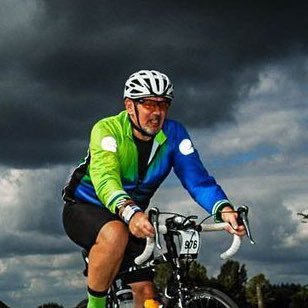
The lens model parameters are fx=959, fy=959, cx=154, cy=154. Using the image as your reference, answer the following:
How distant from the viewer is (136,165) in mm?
9617

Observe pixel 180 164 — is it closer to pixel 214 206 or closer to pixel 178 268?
pixel 214 206

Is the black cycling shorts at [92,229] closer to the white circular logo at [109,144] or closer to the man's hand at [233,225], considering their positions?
the white circular logo at [109,144]

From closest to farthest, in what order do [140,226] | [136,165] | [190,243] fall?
[140,226] → [190,243] → [136,165]

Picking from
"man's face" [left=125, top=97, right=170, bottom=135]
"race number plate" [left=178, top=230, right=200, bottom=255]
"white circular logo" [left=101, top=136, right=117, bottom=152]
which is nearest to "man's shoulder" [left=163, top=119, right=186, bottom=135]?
"man's face" [left=125, top=97, right=170, bottom=135]

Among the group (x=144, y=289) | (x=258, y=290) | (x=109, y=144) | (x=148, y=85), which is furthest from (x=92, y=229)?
(x=258, y=290)

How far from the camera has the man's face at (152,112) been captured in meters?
9.37

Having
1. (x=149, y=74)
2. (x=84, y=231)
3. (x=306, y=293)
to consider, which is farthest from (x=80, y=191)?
(x=306, y=293)

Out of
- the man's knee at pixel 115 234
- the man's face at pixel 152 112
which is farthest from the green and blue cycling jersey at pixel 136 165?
the man's knee at pixel 115 234

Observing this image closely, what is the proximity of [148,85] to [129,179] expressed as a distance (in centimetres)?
98

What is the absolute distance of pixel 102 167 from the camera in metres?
9.16

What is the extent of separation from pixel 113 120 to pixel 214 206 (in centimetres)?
→ 135

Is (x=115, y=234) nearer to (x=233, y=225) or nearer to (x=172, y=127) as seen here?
(x=233, y=225)

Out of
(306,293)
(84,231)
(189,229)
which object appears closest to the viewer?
(189,229)

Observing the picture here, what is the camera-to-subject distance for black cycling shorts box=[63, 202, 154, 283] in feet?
30.0
